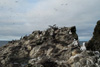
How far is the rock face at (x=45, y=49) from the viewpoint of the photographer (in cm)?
4944

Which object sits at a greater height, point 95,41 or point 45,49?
point 95,41

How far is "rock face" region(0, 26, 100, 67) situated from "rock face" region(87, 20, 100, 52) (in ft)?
11.0

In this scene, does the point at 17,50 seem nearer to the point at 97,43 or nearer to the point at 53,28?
the point at 53,28

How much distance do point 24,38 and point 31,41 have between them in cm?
586

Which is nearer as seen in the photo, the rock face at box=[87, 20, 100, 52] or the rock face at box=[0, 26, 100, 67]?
the rock face at box=[0, 26, 100, 67]

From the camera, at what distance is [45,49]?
215 feet

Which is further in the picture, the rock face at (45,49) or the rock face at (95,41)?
the rock face at (95,41)

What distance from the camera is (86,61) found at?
42938mm

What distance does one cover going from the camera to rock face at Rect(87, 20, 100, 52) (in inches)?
2029

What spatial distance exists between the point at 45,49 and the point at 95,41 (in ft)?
64.6

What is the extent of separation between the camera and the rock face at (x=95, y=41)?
169 feet

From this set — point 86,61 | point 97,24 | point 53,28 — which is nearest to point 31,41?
point 53,28

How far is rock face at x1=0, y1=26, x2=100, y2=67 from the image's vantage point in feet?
162

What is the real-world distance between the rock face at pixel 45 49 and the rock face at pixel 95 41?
11.0ft
